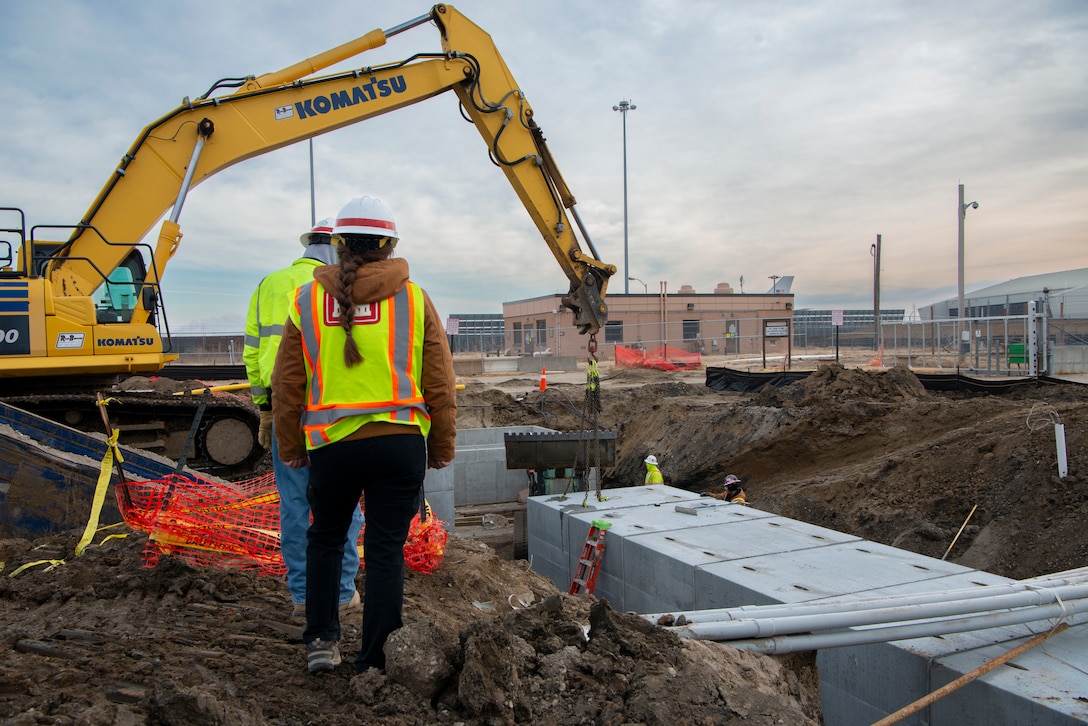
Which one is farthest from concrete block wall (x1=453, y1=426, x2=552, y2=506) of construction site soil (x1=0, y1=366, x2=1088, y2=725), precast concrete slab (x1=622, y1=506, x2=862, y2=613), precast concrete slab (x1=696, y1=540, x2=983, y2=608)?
precast concrete slab (x1=696, y1=540, x2=983, y2=608)

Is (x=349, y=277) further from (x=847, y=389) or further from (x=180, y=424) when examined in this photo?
(x=847, y=389)

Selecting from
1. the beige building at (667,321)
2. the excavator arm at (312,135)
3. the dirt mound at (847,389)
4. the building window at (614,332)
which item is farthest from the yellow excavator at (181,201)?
the building window at (614,332)

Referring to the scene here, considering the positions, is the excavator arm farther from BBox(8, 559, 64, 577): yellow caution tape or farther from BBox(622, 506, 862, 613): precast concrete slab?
BBox(8, 559, 64, 577): yellow caution tape

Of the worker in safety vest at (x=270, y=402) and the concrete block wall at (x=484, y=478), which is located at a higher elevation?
the worker in safety vest at (x=270, y=402)

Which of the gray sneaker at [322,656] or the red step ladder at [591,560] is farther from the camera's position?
the red step ladder at [591,560]

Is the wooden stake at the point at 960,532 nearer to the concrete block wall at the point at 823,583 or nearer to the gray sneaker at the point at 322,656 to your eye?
the concrete block wall at the point at 823,583

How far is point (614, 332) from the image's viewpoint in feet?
141

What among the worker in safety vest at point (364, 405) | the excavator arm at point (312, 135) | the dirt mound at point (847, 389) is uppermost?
the excavator arm at point (312, 135)

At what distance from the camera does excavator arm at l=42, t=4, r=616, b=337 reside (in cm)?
814

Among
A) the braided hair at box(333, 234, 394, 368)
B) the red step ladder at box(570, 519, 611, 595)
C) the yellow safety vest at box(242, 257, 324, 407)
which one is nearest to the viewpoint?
the braided hair at box(333, 234, 394, 368)

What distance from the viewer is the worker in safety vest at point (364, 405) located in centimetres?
261

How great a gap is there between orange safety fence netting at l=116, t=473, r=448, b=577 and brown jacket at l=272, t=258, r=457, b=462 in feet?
4.45

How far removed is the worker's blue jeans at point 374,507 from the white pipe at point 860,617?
1.21 meters

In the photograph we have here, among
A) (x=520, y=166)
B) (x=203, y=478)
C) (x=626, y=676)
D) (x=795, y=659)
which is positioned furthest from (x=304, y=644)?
(x=520, y=166)
